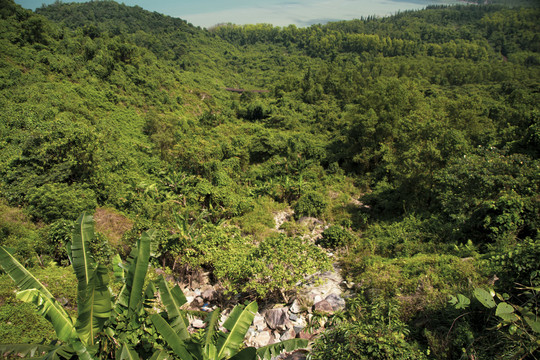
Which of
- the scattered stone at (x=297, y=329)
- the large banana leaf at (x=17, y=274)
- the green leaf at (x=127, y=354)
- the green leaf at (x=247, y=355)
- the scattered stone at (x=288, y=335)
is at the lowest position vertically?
the scattered stone at (x=288, y=335)

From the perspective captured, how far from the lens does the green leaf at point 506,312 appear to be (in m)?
3.76

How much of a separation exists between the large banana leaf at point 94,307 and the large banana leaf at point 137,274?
1.22 feet

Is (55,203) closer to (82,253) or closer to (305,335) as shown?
(82,253)

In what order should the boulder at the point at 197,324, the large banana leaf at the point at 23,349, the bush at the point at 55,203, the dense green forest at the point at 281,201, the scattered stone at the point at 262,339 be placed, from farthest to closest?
the bush at the point at 55,203
the boulder at the point at 197,324
the scattered stone at the point at 262,339
the dense green forest at the point at 281,201
the large banana leaf at the point at 23,349

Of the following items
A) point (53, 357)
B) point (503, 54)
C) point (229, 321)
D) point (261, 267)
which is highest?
point (503, 54)

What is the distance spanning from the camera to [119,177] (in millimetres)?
12531

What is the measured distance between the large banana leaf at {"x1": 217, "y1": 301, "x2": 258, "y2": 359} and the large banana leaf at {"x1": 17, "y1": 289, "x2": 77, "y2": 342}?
5.87ft

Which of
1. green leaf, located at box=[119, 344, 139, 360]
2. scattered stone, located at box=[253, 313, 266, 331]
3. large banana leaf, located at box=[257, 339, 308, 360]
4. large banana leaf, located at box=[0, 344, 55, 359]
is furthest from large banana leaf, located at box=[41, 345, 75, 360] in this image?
scattered stone, located at box=[253, 313, 266, 331]

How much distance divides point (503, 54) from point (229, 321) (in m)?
89.5

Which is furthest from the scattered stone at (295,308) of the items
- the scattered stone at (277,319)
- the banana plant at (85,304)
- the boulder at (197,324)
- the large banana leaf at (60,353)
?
the large banana leaf at (60,353)

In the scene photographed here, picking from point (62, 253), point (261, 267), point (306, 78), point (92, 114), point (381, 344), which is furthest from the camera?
point (306, 78)

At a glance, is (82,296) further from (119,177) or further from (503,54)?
(503,54)

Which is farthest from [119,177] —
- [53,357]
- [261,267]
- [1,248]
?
[53,357]

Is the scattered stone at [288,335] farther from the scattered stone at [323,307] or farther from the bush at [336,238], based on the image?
the bush at [336,238]
